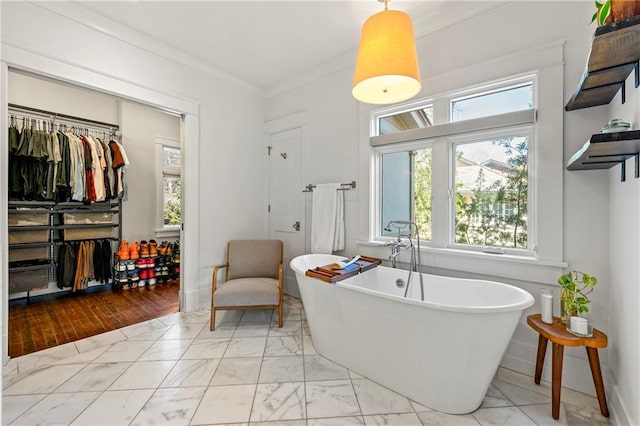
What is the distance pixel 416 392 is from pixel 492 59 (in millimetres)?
2413

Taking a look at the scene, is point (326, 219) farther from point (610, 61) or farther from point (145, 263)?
point (145, 263)

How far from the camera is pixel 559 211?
203cm

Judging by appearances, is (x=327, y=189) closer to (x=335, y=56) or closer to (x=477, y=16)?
(x=335, y=56)

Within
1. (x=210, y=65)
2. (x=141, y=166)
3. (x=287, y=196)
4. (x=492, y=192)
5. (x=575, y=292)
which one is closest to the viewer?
(x=575, y=292)

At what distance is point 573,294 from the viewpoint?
183 centimetres

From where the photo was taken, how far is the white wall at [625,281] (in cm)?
147

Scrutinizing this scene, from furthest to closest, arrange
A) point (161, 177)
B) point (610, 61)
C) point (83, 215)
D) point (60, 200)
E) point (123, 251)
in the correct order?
point (161, 177)
point (123, 251)
point (83, 215)
point (60, 200)
point (610, 61)

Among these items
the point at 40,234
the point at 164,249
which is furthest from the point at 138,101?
the point at 164,249

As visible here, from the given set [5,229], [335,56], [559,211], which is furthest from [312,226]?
[5,229]

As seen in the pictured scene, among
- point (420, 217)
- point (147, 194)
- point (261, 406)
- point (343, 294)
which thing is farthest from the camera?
point (147, 194)

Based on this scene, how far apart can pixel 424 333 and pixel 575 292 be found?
3.13ft

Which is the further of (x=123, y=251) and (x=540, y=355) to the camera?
(x=123, y=251)

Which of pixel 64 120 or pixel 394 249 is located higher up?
pixel 64 120

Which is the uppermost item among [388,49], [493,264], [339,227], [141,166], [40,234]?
[388,49]
